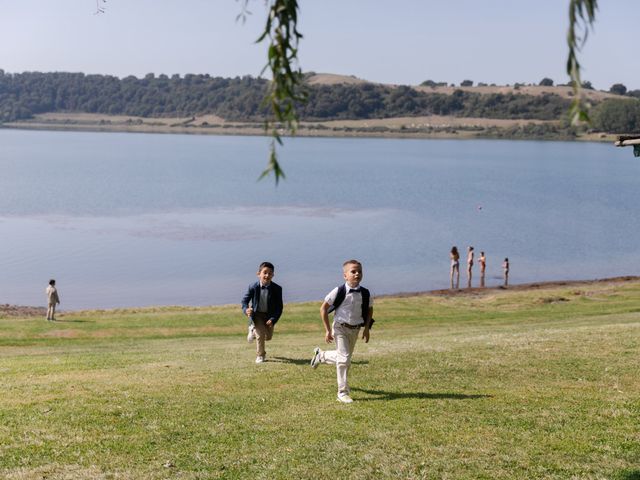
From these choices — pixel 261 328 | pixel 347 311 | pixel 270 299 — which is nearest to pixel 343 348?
pixel 347 311

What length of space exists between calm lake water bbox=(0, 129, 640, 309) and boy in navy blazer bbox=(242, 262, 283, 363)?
110ft

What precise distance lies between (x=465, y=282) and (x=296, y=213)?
4178cm

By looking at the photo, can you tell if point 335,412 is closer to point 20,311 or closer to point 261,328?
point 261,328

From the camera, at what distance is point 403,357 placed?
18.1 meters

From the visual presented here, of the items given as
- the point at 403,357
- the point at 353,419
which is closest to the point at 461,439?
the point at 353,419

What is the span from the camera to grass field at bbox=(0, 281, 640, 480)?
36.3 feet

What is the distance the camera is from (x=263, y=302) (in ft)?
56.6

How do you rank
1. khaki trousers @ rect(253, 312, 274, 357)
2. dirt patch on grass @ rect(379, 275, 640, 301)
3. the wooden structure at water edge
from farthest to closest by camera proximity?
dirt patch on grass @ rect(379, 275, 640, 301) < the wooden structure at water edge < khaki trousers @ rect(253, 312, 274, 357)

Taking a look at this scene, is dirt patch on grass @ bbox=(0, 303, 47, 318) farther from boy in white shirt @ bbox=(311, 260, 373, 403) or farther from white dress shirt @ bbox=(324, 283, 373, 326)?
white dress shirt @ bbox=(324, 283, 373, 326)

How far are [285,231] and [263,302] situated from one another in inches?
2568

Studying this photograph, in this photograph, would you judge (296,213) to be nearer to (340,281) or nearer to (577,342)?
(340,281)

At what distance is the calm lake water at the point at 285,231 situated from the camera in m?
58.2

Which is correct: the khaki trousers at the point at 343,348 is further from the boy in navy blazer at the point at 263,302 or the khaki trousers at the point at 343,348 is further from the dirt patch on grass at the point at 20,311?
the dirt patch on grass at the point at 20,311

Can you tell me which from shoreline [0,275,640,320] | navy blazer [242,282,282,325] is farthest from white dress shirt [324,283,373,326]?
shoreline [0,275,640,320]
